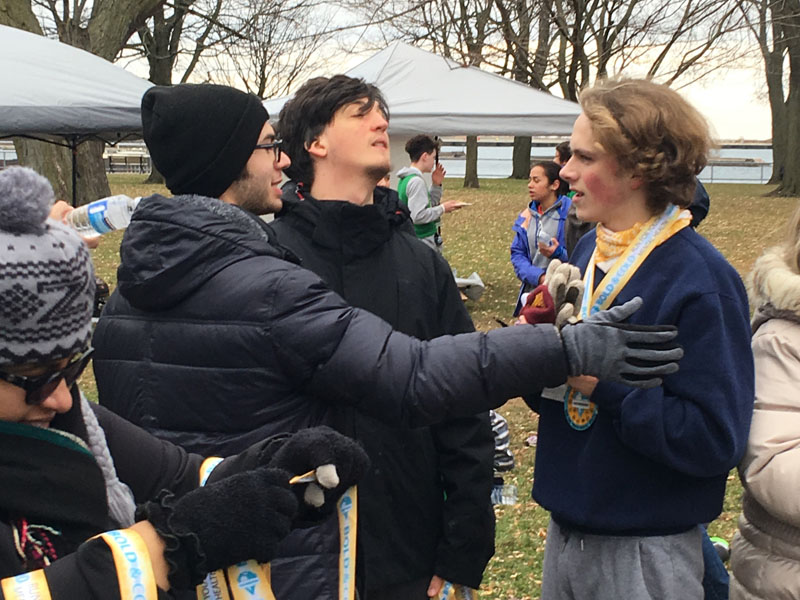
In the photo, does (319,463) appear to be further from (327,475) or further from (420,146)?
(420,146)

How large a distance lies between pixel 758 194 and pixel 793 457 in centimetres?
2823

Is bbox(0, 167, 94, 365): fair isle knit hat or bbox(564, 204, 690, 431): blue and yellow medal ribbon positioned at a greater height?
bbox(0, 167, 94, 365): fair isle knit hat

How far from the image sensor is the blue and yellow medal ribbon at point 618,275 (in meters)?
2.12

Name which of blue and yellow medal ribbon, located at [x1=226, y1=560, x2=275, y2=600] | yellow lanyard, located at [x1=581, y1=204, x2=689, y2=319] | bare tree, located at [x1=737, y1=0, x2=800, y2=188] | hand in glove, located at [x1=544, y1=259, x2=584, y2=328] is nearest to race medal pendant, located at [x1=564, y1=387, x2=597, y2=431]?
yellow lanyard, located at [x1=581, y1=204, x2=689, y2=319]

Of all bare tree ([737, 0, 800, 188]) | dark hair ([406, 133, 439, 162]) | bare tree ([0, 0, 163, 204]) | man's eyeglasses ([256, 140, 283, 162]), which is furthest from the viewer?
bare tree ([737, 0, 800, 188])

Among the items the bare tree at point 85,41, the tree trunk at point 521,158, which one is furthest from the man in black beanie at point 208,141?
the tree trunk at point 521,158

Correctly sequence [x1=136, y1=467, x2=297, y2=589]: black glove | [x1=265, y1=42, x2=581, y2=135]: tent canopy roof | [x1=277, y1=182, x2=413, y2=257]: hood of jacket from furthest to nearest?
1. [x1=265, y1=42, x2=581, y2=135]: tent canopy roof
2. [x1=277, y1=182, x2=413, y2=257]: hood of jacket
3. [x1=136, y1=467, x2=297, y2=589]: black glove

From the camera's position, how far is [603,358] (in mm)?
1567

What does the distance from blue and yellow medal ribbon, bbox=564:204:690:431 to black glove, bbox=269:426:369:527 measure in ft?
2.82

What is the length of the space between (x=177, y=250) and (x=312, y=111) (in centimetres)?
86

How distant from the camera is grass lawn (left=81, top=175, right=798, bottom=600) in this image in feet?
14.1

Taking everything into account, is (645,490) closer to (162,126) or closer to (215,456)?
(215,456)

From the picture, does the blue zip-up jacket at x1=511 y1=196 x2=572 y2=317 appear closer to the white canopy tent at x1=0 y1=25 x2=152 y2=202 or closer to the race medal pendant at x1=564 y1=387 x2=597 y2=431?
the white canopy tent at x1=0 y1=25 x2=152 y2=202

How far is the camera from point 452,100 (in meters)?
9.90
